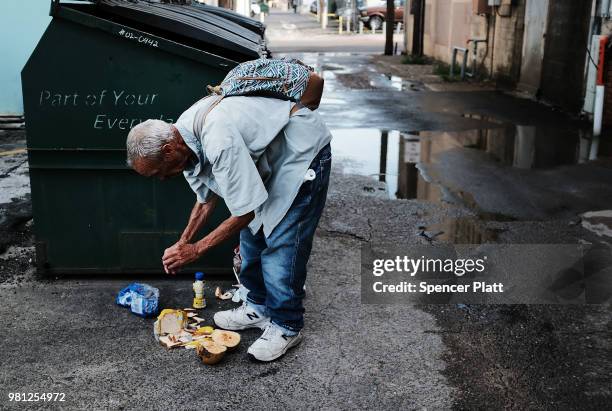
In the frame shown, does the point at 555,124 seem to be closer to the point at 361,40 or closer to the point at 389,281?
the point at 389,281

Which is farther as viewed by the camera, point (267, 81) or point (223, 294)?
point (223, 294)

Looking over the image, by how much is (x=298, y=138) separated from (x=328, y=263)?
5.74ft

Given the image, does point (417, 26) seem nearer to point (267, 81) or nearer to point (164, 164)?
point (267, 81)

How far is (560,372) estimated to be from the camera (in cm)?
361

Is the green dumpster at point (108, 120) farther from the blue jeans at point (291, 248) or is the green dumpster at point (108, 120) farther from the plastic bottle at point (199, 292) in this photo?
the blue jeans at point (291, 248)

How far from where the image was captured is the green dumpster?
14.0ft

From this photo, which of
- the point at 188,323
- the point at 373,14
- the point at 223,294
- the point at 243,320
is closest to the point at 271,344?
the point at 243,320

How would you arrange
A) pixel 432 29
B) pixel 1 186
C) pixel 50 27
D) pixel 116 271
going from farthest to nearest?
pixel 432 29 < pixel 1 186 < pixel 116 271 < pixel 50 27

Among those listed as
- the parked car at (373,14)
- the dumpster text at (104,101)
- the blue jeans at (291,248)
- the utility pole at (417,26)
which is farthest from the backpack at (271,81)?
the parked car at (373,14)

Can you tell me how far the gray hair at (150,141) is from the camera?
3.18 metres

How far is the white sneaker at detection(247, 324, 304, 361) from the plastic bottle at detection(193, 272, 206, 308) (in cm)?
63

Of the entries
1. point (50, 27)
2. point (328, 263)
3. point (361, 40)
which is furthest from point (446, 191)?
point (361, 40)

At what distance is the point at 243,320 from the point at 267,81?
134cm

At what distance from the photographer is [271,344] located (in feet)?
12.1
